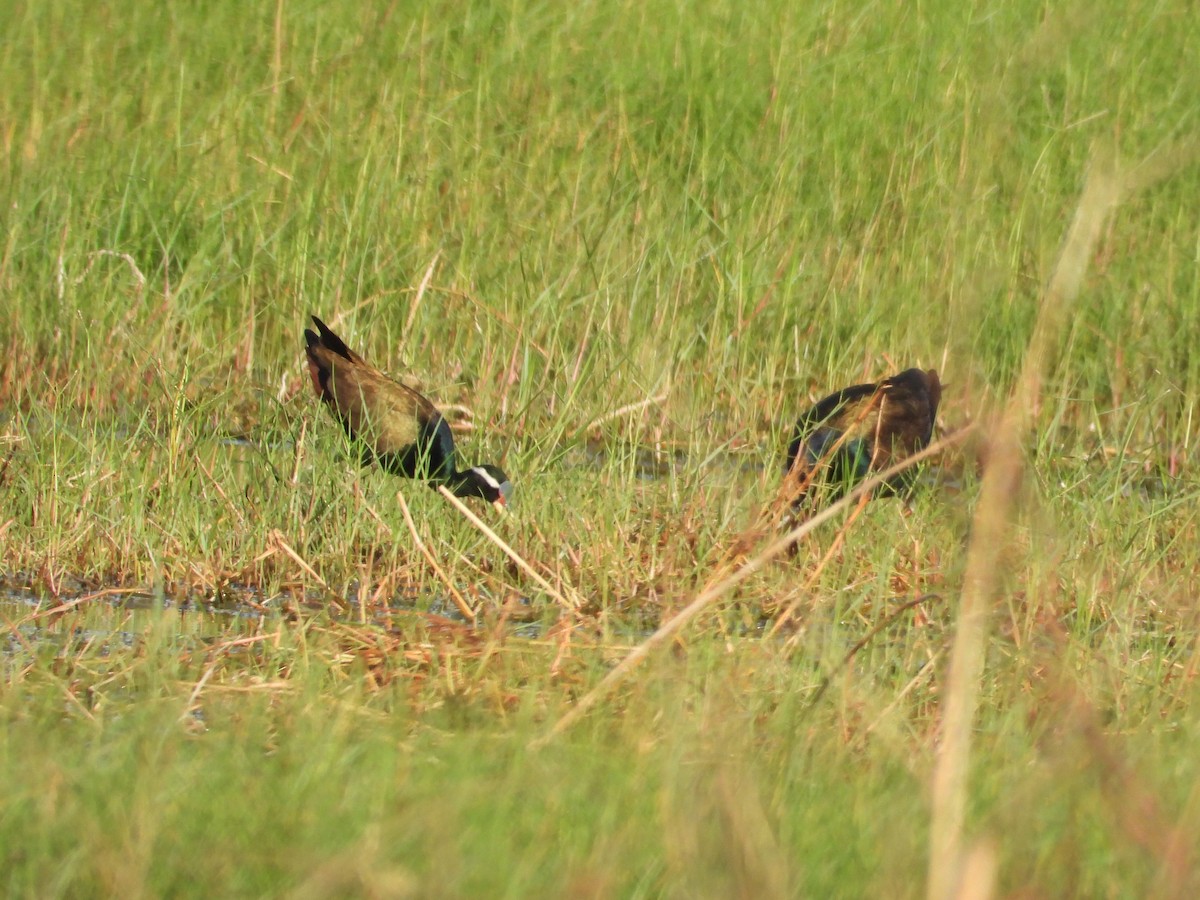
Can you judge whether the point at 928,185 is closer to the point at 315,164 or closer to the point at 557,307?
the point at 557,307

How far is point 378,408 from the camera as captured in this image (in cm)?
548

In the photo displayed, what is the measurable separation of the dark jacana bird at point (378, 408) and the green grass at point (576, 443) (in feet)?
0.54

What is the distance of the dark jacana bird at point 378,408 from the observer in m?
5.37

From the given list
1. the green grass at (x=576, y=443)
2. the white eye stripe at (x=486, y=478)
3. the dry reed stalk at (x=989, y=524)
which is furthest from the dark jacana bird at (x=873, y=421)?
the dry reed stalk at (x=989, y=524)

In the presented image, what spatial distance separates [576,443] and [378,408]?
71 cm

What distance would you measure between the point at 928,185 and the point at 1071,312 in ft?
2.59

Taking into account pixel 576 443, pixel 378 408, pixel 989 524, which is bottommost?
pixel 378 408

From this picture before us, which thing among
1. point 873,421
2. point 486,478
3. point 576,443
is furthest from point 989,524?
point 873,421

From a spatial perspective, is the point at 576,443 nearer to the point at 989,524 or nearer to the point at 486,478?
the point at 486,478

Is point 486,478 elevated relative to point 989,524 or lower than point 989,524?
lower

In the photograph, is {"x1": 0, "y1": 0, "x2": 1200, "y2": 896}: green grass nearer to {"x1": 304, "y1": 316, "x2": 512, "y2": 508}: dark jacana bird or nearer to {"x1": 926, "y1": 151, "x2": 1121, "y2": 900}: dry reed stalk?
{"x1": 926, "y1": 151, "x2": 1121, "y2": 900}: dry reed stalk

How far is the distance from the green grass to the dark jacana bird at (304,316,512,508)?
0.54 feet

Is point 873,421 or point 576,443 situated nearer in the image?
point 576,443

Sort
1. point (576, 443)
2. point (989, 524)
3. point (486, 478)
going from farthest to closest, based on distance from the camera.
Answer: point (576, 443), point (486, 478), point (989, 524)
